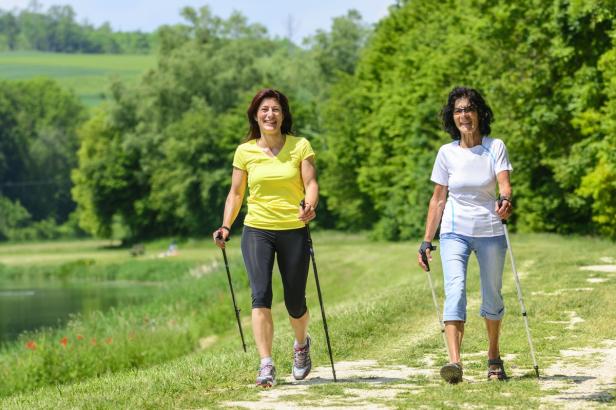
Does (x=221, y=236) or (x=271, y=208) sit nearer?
(x=271, y=208)

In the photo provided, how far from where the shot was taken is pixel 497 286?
952 cm

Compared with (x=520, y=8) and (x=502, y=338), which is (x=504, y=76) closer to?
(x=520, y=8)

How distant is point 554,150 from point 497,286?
2914cm

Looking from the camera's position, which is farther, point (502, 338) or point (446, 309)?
point (502, 338)

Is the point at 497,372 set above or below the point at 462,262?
below

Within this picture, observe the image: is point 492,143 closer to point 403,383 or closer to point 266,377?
point 403,383

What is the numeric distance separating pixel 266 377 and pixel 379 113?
162 feet

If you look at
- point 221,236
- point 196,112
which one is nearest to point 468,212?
point 221,236

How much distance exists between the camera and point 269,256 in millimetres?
9602

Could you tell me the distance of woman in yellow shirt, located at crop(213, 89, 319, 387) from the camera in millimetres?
9578

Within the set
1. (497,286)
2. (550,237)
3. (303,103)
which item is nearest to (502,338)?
(497,286)

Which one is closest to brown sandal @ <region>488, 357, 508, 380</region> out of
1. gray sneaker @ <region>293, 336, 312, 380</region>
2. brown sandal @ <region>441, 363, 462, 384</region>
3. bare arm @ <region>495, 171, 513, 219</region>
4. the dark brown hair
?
brown sandal @ <region>441, 363, 462, 384</region>

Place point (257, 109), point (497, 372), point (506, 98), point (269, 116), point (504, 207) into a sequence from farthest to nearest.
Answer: point (506, 98)
point (257, 109)
point (269, 116)
point (497, 372)
point (504, 207)

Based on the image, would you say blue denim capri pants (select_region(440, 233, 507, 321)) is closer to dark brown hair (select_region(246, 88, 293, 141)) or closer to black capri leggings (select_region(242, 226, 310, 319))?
black capri leggings (select_region(242, 226, 310, 319))
